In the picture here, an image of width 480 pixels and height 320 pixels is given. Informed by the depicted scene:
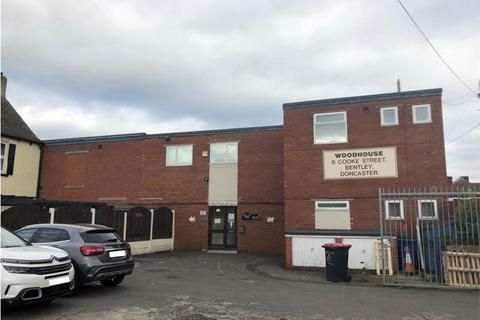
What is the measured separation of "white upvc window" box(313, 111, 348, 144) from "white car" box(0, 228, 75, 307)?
11.4 m

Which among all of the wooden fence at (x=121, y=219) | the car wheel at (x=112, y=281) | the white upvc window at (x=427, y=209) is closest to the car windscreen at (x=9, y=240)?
the car wheel at (x=112, y=281)

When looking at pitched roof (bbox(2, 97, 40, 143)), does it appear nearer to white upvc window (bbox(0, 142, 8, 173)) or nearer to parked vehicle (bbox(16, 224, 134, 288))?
white upvc window (bbox(0, 142, 8, 173))

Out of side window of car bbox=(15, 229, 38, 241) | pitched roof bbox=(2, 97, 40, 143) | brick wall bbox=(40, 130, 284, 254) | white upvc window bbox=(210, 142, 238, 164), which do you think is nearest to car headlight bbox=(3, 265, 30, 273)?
side window of car bbox=(15, 229, 38, 241)

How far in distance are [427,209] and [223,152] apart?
10382 millimetres

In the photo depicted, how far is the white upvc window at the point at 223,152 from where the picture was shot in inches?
860

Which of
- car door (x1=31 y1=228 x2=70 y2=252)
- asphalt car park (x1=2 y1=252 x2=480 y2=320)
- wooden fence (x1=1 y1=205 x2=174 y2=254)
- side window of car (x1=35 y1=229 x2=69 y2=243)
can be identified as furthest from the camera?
wooden fence (x1=1 y1=205 x2=174 y2=254)

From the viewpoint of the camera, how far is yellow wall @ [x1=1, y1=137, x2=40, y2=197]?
22.8 metres

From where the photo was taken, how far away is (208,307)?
26.3ft

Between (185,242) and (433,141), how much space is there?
41.8ft

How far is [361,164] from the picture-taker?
16.1m

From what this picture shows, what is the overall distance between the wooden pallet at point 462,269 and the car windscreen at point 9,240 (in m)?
10.0

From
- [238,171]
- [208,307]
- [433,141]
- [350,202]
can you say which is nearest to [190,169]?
[238,171]

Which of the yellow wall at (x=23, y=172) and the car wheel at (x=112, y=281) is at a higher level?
the yellow wall at (x=23, y=172)

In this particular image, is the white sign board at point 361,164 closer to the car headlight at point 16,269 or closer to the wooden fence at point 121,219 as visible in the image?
the wooden fence at point 121,219
